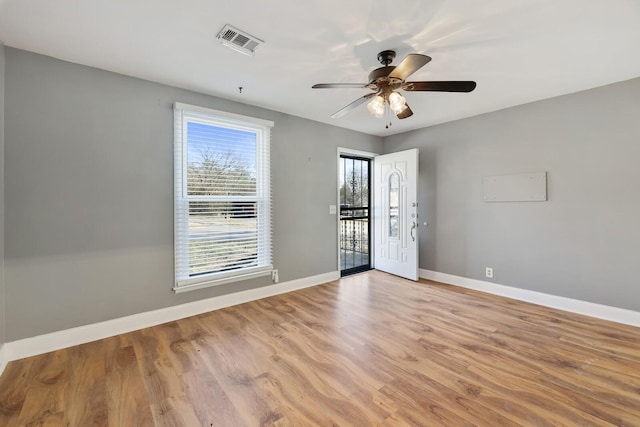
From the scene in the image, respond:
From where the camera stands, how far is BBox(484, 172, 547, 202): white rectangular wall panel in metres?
3.27

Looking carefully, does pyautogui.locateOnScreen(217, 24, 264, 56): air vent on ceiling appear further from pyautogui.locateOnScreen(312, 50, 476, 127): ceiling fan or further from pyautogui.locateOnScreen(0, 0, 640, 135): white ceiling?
pyautogui.locateOnScreen(312, 50, 476, 127): ceiling fan

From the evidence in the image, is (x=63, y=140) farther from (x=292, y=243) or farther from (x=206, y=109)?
(x=292, y=243)

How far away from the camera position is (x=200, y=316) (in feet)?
9.80

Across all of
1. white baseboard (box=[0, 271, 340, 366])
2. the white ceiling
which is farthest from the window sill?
the white ceiling

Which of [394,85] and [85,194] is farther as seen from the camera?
[85,194]

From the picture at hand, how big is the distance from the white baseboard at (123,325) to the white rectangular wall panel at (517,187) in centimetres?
313

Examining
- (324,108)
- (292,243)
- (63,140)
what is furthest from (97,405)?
(324,108)

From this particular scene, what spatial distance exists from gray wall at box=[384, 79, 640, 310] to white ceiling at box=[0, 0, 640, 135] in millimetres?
424

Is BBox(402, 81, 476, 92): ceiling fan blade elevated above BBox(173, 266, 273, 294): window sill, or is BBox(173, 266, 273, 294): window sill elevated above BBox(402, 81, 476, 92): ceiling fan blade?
BBox(402, 81, 476, 92): ceiling fan blade

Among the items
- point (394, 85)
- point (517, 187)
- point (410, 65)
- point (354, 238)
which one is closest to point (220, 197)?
point (394, 85)

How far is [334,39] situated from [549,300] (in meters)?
3.79

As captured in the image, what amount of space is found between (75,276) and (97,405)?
1256 mm

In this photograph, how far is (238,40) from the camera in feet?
6.73

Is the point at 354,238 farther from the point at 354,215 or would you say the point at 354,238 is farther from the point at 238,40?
the point at 238,40
